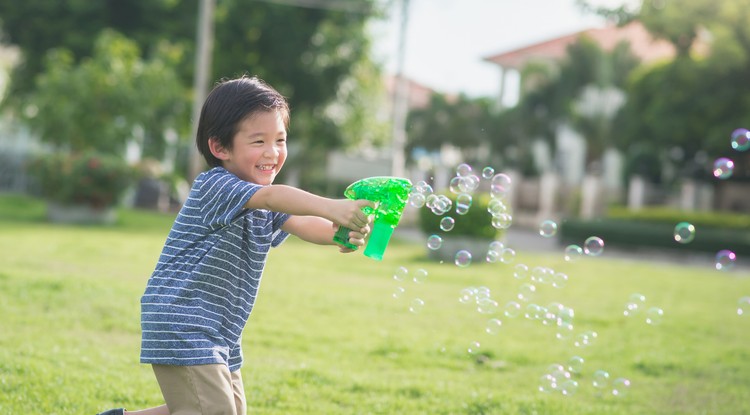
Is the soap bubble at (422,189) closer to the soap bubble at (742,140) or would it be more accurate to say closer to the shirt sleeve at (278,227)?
the shirt sleeve at (278,227)

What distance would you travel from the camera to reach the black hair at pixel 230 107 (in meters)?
3.10

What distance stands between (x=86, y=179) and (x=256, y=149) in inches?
563

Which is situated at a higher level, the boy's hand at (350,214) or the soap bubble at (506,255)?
the boy's hand at (350,214)

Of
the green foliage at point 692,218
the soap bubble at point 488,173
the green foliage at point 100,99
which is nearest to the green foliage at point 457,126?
the green foliage at point 692,218

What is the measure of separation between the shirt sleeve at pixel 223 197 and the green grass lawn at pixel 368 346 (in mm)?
1541

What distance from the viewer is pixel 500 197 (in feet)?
16.7

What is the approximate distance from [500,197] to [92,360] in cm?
249

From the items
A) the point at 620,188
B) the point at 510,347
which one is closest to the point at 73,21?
the point at 620,188

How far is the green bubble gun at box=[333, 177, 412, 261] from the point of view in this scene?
9.98ft

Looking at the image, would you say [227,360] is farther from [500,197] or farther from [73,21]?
[73,21]

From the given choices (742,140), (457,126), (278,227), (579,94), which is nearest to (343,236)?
(278,227)

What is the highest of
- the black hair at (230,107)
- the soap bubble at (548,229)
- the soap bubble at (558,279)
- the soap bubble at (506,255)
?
the black hair at (230,107)

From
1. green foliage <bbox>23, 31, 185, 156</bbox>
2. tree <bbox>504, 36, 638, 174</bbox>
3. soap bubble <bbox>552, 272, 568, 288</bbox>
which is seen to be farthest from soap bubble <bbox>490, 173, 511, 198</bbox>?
tree <bbox>504, 36, 638, 174</bbox>

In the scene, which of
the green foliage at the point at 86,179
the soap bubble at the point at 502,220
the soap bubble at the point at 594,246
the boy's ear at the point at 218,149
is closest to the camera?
the boy's ear at the point at 218,149
